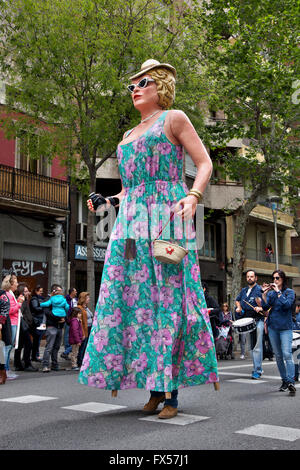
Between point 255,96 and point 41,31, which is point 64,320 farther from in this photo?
point 255,96

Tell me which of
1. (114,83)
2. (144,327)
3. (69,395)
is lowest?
(69,395)

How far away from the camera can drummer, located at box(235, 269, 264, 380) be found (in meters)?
10.1

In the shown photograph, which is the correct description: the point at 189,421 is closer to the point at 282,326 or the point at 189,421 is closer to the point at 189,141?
the point at 189,141

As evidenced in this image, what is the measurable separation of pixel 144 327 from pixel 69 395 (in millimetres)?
2569

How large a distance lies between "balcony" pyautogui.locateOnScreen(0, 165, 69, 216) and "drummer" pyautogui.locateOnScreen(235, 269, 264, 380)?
11197 mm

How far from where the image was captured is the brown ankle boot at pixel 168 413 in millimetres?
4738

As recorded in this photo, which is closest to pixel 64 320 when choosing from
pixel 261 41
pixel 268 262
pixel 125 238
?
pixel 125 238

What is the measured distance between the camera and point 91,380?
4.71 metres

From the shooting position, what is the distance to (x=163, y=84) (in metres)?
5.31

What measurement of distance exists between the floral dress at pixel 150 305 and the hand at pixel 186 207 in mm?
157

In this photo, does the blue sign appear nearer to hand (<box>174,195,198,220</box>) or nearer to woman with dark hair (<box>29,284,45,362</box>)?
woman with dark hair (<box>29,284,45,362</box>)

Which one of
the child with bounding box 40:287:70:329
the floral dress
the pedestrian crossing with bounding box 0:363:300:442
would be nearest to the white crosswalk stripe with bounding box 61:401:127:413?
the pedestrian crossing with bounding box 0:363:300:442

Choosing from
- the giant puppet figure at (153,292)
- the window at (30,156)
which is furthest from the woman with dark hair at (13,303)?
the giant puppet figure at (153,292)

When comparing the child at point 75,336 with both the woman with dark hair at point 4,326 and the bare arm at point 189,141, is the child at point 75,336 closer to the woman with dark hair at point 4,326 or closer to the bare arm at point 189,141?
the woman with dark hair at point 4,326
